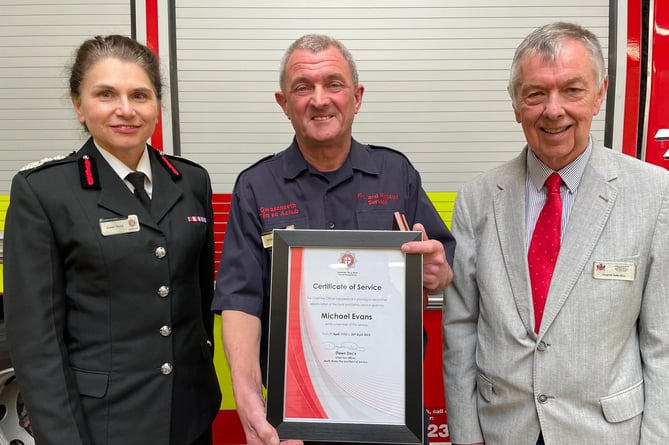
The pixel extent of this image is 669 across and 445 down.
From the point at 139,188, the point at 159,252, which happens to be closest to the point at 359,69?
the point at 139,188

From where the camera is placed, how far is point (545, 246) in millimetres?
1670

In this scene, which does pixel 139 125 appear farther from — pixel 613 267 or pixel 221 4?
pixel 613 267

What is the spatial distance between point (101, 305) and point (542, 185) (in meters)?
1.51

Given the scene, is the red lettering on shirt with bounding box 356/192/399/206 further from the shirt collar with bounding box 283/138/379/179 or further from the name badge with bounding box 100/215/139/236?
the name badge with bounding box 100/215/139/236

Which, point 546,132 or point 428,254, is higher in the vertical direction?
point 546,132

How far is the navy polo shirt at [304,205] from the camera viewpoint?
178 cm

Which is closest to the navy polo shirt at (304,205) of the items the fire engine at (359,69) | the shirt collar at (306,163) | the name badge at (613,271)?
the shirt collar at (306,163)

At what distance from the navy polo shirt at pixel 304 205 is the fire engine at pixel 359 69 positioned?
2.51 feet

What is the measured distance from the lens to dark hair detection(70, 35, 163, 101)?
1.72 m

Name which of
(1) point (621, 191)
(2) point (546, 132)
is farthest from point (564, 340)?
(2) point (546, 132)

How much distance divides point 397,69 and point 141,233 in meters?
1.50

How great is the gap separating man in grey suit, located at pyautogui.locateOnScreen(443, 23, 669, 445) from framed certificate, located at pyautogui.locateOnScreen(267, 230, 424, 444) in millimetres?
355

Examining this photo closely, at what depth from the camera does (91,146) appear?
1.80m

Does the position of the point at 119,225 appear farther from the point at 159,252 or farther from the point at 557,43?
the point at 557,43
